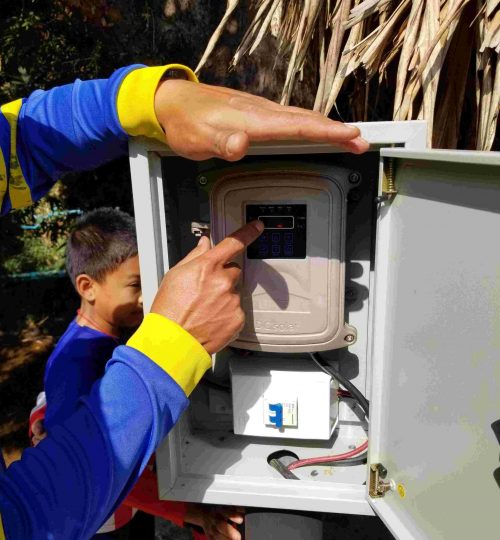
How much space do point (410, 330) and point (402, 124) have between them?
0.33 meters

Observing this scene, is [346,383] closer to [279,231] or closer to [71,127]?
[279,231]

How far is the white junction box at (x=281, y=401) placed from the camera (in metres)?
1.13

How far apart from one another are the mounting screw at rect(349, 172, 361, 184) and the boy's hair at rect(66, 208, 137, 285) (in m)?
0.65

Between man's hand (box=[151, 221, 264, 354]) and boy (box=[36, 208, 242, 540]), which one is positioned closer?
man's hand (box=[151, 221, 264, 354])

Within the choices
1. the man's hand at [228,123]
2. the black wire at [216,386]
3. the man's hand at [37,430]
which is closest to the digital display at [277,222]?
the man's hand at [228,123]

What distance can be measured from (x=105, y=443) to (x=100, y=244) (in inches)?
29.0

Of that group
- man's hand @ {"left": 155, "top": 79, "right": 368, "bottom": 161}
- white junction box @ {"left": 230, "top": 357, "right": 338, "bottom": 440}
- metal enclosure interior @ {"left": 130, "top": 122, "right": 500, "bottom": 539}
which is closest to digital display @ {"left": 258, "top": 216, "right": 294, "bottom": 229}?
metal enclosure interior @ {"left": 130, "top": 122, "right": 500, "bottom": 539}

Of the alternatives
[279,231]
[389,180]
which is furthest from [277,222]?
[389,180]

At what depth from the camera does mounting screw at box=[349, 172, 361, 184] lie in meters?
1.04

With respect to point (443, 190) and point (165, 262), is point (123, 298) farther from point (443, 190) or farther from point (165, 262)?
point (443, 190)

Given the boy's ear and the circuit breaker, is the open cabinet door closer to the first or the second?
the circuit breaker

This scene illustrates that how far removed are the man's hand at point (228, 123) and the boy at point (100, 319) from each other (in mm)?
603

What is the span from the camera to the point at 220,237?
1.07 m

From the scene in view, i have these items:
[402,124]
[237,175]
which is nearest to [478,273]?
[402,124]
